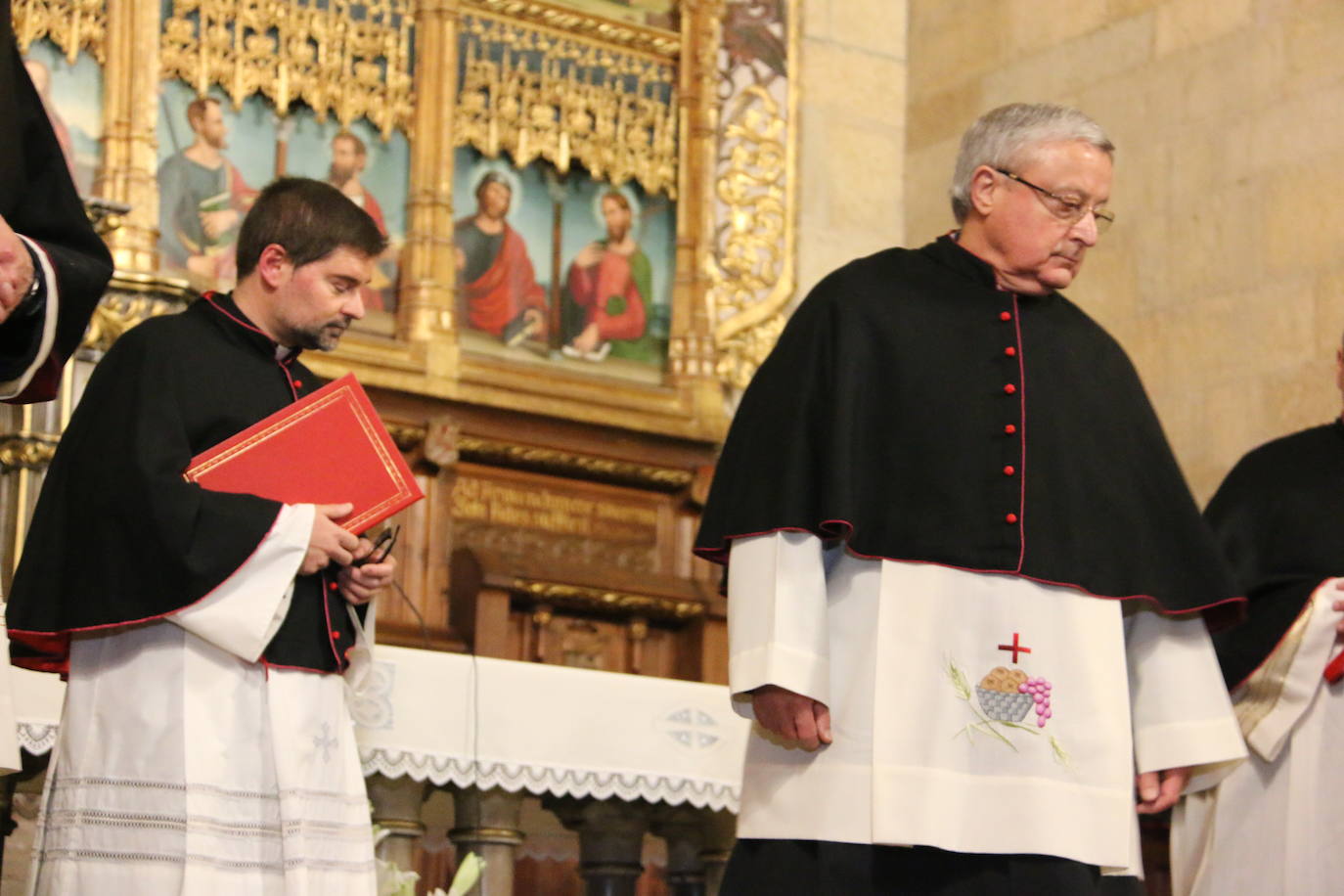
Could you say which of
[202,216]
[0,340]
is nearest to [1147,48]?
[202,216]

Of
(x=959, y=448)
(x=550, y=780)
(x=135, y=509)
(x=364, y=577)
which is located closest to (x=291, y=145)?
(x=550, y=780)

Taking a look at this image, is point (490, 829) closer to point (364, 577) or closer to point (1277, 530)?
point (364, 577)

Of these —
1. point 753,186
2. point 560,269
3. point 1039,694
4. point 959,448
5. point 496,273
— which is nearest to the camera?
point 1039,694

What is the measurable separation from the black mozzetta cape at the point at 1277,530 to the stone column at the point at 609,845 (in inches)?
63.2

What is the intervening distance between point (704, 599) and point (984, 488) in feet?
14.5

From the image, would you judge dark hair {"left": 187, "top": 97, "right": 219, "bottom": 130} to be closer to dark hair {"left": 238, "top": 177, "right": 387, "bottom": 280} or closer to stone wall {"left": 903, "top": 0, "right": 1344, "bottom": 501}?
stone wall {"left": 903, "top": 0, "right": 1344, "bottom": 501}

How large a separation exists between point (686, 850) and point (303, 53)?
390cm

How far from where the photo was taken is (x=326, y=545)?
383 centimetres

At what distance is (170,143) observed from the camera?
778 centimetres

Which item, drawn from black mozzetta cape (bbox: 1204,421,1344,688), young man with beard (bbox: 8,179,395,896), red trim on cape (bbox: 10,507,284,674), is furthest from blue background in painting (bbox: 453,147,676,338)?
red trim on cape (bbox: 10,507,284,674)

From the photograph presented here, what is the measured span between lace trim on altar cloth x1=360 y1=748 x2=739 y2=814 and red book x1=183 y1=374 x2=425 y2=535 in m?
1.04

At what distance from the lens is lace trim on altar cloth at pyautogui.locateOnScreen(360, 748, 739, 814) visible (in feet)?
16.4

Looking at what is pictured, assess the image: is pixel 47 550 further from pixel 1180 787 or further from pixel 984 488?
pixel 1180 787

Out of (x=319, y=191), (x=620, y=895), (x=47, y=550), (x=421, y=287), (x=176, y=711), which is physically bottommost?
(x=620, y=895)
